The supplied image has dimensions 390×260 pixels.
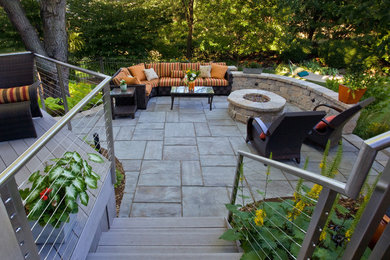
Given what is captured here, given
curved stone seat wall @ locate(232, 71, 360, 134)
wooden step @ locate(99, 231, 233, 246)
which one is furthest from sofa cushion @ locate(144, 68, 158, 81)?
wooden step @ locate(99, 231, 233, 246)

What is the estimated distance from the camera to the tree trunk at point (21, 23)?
5215 mm

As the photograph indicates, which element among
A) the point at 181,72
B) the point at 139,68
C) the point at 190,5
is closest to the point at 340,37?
the point at 190,5

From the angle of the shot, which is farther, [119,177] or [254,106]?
[254,106]

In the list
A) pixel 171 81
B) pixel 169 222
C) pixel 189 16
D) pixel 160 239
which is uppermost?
pixel 189 16

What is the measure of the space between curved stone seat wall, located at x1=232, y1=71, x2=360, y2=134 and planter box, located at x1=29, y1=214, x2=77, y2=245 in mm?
4926

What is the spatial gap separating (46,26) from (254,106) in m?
4.95

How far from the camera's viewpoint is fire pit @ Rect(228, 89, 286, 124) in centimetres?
519

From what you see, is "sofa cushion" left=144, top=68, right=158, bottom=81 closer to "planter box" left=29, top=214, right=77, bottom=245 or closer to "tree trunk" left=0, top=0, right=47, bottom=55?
"tree trunk" left=0, top=0, right=47, bottom=55

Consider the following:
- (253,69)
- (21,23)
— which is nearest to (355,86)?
(253,69)

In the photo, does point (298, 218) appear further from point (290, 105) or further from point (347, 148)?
point (290, 105)

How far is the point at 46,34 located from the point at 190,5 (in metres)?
5.81

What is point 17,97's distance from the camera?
3.27m

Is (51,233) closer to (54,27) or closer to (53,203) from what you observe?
(53,203)

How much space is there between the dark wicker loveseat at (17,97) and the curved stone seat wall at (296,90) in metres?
5.20
